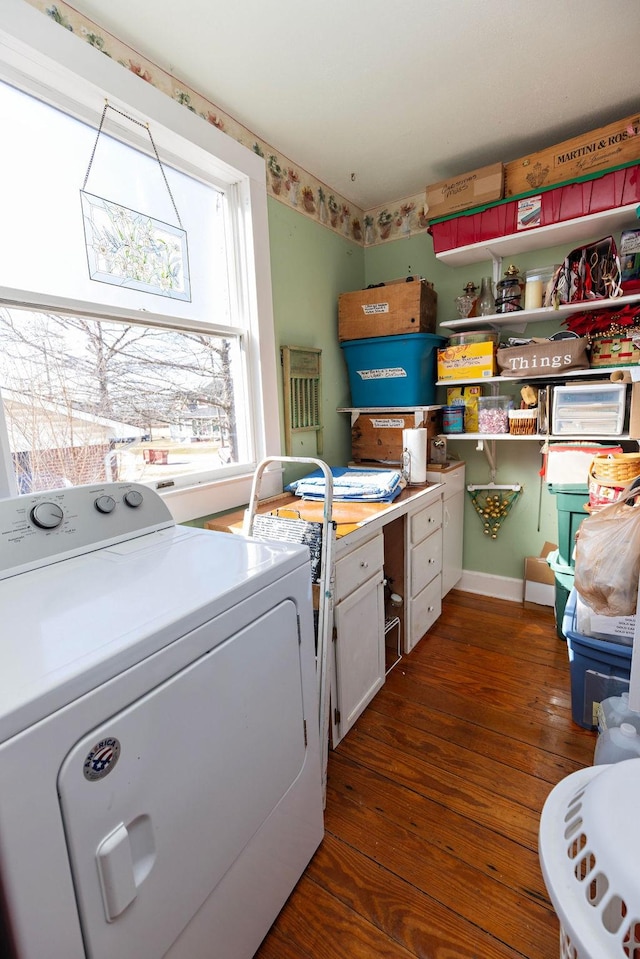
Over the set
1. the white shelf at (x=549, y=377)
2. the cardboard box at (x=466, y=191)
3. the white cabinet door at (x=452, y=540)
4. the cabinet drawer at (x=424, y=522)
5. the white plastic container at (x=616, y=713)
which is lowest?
the white plastic container at (x=616, y=713)

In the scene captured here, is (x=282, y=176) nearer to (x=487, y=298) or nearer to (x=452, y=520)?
(x=487, y=298)

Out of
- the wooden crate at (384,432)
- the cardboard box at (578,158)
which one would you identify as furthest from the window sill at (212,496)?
the cardboard box at (578,158)

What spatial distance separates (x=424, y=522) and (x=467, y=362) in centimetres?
89

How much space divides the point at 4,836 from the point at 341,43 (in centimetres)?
219

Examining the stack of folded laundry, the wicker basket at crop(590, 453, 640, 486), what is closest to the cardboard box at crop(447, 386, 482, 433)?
the stack of folded laundry

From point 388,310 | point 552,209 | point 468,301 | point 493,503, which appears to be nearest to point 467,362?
point 468,301

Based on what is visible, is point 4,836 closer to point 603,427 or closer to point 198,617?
point 198,617

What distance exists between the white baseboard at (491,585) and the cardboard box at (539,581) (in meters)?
0.07

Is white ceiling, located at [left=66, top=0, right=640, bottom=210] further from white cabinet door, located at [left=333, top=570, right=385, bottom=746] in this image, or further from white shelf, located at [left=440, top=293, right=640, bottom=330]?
white cabinet door, located at [left=333, top=570, right=385, bottom=746]

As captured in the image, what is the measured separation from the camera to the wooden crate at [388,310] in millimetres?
2383

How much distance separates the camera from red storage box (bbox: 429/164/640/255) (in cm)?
188

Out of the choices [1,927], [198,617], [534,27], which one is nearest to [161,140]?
[534,27]

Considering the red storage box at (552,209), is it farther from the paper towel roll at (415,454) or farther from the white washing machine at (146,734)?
the white washing machine at (146,734)

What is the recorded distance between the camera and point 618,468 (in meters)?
1.85
